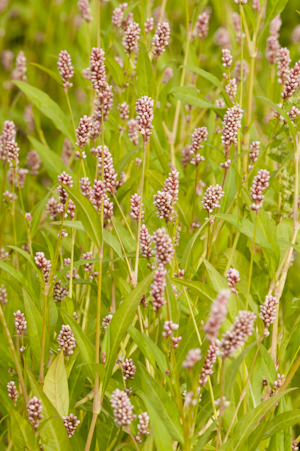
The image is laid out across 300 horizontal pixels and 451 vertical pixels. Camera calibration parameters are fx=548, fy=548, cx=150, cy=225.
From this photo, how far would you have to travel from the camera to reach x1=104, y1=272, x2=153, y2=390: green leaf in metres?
1.11

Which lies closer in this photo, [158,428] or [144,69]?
[158,428]

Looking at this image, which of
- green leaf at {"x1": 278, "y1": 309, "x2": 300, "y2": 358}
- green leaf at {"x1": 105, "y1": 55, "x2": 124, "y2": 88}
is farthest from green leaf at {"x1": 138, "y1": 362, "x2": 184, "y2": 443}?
green leaf at {"x1": 105, "y1": 55, "x2": 124, "y2": 88}

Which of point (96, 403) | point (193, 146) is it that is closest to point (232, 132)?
point (193, 146)

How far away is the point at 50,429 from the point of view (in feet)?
3.67

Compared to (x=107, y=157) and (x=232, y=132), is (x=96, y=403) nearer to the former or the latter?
(x=107, y=157)

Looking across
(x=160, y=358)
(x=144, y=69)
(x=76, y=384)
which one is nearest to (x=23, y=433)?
(x=76, y=384)

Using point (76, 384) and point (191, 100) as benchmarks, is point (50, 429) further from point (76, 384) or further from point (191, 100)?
point (191, 100)

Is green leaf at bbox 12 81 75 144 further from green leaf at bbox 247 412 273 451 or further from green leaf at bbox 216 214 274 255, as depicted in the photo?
green leaf at bbox 247 412 273 451

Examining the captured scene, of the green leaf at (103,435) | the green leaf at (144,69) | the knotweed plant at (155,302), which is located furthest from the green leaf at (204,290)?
the green leaf at (144,69)

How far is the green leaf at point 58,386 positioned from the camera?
1.18m

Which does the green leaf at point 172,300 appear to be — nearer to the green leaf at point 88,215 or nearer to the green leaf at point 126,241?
the green leaf at point 88,215

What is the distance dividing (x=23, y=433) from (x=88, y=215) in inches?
18.1

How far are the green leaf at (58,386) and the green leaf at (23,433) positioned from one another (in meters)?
0.09

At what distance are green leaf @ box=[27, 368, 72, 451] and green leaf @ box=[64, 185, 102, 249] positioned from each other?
0.31m
